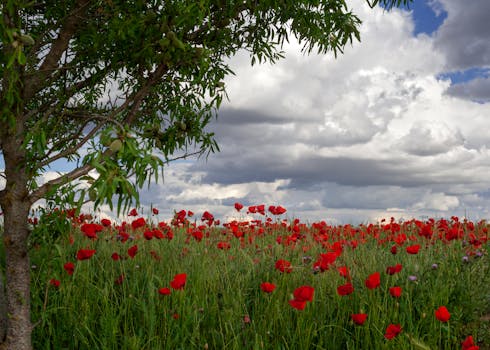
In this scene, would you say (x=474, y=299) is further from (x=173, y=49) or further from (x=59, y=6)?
(x=59, y=6)

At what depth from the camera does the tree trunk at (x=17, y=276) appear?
4.01 metres

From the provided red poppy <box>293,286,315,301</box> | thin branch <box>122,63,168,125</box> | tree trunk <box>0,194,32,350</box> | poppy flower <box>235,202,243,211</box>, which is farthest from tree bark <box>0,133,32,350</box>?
poppy flower <box>235,202,243,211</box>

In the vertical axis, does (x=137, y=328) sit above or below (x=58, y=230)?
below

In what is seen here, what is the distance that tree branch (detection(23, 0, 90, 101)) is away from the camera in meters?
4.32

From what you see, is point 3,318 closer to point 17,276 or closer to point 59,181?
point 17,276

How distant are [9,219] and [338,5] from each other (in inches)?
134

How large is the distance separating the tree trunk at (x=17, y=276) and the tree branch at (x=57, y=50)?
3.32 feet

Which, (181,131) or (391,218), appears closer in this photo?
(181,131)

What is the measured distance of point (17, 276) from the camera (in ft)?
13.5

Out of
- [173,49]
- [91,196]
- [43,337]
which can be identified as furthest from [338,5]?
[43,337]

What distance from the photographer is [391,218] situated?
9.13m

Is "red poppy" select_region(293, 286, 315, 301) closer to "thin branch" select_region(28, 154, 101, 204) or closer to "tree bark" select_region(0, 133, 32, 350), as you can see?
"thin branch" select_region(28, 154, 101, 204)

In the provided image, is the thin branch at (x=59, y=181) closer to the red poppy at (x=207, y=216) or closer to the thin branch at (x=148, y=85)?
the thin branch at (x=148, y=85)

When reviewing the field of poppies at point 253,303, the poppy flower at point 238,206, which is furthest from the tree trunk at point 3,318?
the poppy flower at point 238,206
